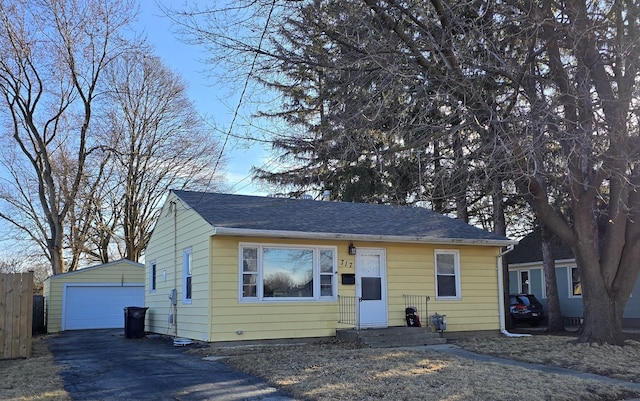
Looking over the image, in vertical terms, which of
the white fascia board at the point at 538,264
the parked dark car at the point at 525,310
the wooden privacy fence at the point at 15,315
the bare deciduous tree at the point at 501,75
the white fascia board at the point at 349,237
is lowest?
the parked dark car at the point at 525,310

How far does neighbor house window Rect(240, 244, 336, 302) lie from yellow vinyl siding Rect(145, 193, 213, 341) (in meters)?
0.99

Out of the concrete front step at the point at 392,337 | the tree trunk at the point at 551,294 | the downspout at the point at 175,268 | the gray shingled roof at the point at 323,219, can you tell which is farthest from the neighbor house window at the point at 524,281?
the downspout at the point at 175,268

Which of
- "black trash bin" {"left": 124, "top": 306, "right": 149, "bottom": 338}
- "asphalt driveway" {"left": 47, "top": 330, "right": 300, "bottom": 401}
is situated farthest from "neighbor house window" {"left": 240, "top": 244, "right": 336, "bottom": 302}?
"black trash bin" {"left": 124, "top": 306, "right": 149, "bottom": 338}

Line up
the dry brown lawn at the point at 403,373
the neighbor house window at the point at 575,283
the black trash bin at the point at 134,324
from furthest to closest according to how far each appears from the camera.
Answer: the neighbor house window at the point at 575,283
the black trash bin at the point at 134,324
the dry brown lawn at the point at 403,373

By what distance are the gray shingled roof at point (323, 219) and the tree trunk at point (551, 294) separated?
5.19 meters

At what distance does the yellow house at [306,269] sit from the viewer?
13430mm

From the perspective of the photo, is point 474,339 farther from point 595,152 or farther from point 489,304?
point 595,152

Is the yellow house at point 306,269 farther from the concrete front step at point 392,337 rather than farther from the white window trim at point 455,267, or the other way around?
the concrete front step at point 392,337

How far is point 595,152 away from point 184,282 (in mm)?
10270

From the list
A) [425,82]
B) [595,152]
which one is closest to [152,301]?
[425,82]

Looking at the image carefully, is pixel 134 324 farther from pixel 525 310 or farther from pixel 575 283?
pixel 575 283

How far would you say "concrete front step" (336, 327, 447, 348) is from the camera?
13484 mm

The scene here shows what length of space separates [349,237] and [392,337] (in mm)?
2636

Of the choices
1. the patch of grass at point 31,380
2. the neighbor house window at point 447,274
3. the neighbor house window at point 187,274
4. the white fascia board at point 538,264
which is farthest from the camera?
the white fascia board at point 538,264
